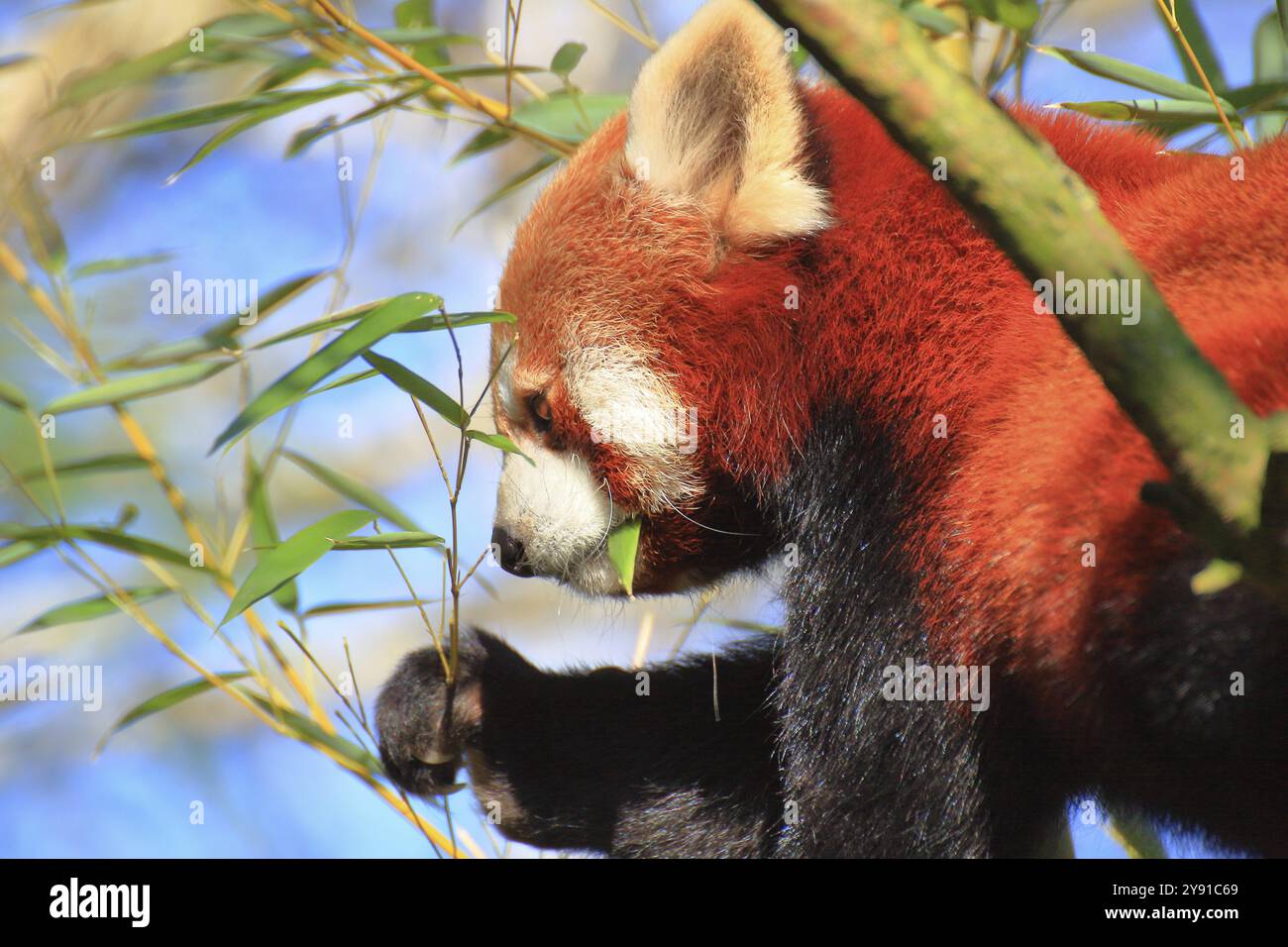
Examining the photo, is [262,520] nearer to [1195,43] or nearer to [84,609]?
[84,609]

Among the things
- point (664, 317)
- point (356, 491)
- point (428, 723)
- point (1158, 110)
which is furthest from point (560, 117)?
point (428, 723)

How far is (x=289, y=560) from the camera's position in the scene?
1.88 meters

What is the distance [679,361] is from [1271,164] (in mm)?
1010

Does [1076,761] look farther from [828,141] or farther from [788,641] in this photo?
[828,141]

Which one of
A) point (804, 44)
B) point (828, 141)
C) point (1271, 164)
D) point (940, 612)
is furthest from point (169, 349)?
point (1271, 164)

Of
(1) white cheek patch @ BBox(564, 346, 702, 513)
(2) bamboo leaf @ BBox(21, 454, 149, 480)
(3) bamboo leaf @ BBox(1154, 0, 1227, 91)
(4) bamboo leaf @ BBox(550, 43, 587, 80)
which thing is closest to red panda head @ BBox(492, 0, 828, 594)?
(1) white cheek patch @ BBox(564, 346, 702, 513)

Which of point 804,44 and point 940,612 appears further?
point 940,612

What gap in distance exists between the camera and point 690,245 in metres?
2.23

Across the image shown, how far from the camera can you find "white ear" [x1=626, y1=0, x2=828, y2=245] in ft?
6.79

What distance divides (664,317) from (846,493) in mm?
504

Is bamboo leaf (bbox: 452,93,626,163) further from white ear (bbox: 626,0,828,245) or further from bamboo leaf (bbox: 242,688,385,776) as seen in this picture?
bamboo leaf (bbox: 242,688,385,776)

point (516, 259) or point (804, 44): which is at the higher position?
point (516, 259)
